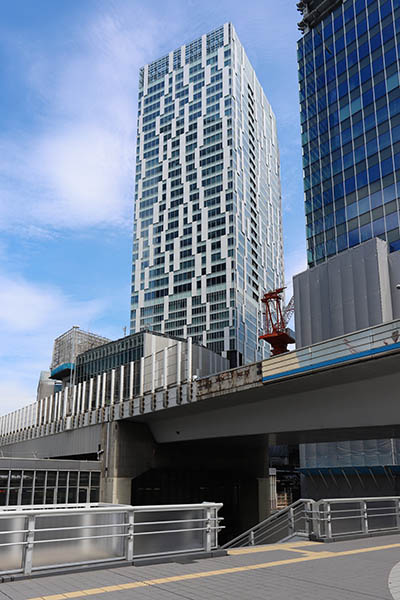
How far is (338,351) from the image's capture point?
23.1 m

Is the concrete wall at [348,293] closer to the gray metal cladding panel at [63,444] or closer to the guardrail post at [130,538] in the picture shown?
the gray metal cladding panel at [63,444]

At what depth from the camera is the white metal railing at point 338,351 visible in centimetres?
2159

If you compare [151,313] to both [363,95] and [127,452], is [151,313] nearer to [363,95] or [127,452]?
[363,95]

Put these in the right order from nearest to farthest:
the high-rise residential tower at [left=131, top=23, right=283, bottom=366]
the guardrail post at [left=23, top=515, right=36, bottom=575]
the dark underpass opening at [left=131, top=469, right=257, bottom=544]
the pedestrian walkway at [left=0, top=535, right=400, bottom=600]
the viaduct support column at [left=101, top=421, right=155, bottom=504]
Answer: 1. the pedestrian walkway at [left=0, top=535, right=400, bottom=600]
2. the guardrail post at [left=23, top=515, right=36, bottom=575]
3. the viaduct support column at [left=101, top=421, right=155, bottom=504]
4. the dark underpass opening at [left=131, top=469, right=257, bottom=544]
5. the high-rise residential tower at [left=131, top=23, right=283, bottom=366]

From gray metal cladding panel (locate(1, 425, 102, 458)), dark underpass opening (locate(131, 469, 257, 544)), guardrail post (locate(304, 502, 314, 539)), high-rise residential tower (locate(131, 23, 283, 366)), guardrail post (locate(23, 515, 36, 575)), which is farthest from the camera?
high-rise residential tower (locate(131, 23, 283, 366))

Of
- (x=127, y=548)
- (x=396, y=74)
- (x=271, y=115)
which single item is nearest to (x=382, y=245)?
(x=396, y=74)

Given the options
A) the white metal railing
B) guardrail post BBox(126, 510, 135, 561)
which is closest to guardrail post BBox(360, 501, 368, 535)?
the white metal railing

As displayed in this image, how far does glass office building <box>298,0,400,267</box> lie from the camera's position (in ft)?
217

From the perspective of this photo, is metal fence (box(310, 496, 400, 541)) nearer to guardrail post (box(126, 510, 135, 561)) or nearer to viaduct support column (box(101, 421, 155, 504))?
guardrail post (box(126, 510, 135, 561))

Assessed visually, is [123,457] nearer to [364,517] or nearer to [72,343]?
[364,517]

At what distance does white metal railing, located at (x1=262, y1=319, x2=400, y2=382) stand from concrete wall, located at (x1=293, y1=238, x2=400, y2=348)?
70.0ft

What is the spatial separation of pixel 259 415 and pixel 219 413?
13.7ft

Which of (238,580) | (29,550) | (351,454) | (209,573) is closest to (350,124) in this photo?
(351,454)

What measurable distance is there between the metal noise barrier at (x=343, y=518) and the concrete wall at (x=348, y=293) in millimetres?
28437
